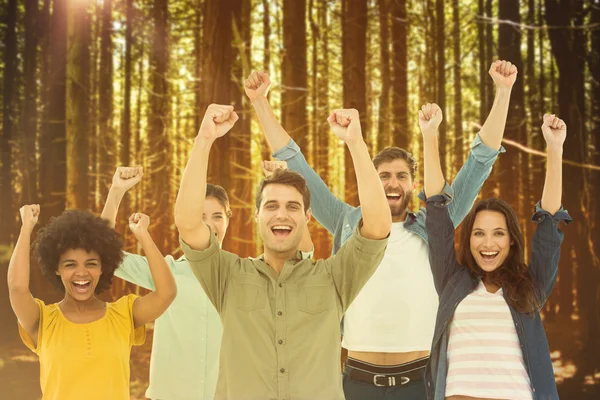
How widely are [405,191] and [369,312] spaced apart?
1.44 feet

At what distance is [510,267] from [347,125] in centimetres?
80

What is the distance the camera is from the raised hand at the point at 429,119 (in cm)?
233

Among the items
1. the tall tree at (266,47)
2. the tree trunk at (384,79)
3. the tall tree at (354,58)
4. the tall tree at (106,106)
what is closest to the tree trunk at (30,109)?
the tall tree at (106,106)

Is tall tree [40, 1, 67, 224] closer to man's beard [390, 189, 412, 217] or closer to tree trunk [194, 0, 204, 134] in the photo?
tree trunk [194, 0, 204, 134]

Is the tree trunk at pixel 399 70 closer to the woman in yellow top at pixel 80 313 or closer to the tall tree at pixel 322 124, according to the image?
the tall tree at pixel 322 124

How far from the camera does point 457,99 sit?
493 centimetres

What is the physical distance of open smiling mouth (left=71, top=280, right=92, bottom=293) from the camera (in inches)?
91.0

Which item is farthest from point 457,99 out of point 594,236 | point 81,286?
point 81,286

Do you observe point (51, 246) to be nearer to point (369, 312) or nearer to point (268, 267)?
point (268, 267)

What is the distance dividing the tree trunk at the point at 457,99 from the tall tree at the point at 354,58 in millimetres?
562

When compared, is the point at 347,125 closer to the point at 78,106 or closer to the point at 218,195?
the point at 218,195

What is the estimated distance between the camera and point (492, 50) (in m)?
4.93

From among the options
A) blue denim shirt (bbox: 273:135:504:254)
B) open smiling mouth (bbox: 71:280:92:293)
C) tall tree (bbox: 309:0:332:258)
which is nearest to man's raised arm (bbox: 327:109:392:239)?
blue denim shirt (bbox: 273:135:504:254)

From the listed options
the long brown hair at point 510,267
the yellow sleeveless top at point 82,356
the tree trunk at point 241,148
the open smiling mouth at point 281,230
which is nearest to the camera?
the open smiling mouth at point 281,230
